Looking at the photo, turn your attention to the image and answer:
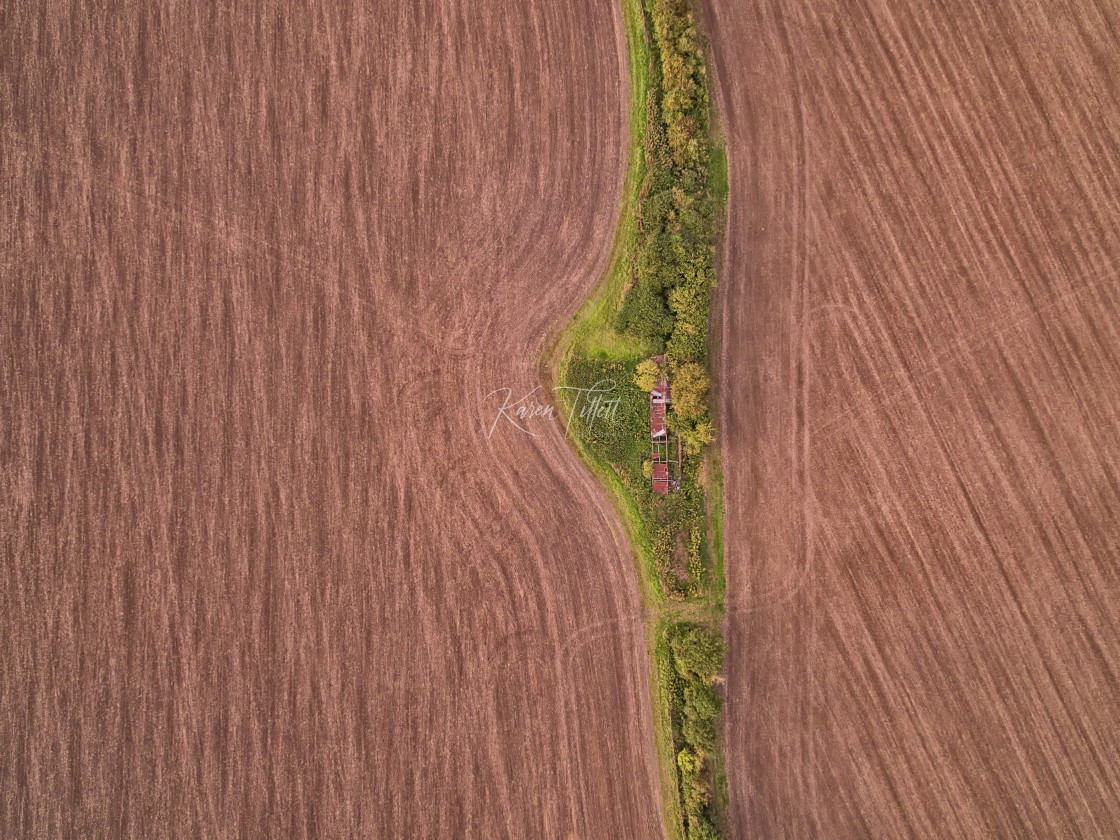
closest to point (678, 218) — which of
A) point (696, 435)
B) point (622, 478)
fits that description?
point (696, 435)

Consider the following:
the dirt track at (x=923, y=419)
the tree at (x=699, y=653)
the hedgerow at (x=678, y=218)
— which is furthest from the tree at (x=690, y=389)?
the tree at (x=699, y=653)

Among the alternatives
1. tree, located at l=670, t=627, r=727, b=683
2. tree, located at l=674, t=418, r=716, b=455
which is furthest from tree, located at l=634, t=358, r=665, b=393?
tree, located at l=670, t=627, r=727, b=683

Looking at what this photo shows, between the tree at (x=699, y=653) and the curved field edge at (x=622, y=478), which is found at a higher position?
the curved field edge at (x=622, y=478)

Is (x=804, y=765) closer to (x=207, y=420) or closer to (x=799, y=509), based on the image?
(x=799, y=509)

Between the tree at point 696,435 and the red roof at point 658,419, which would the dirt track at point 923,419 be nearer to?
the tree at point 696,435

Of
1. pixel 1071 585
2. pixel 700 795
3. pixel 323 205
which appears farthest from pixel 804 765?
pixel 323 205
